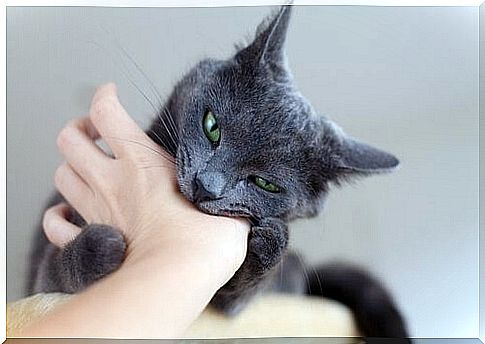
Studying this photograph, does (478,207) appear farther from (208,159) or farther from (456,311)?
(208,159)

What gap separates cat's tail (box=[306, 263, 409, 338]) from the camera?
65.7 inches

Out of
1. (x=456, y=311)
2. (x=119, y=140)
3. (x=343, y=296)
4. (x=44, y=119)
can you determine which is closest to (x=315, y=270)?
(x=343, y=296)

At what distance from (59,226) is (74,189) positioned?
3.0 inches

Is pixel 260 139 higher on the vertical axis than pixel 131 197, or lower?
higher

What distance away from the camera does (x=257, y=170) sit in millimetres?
1630

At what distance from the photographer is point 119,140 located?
1688 mm

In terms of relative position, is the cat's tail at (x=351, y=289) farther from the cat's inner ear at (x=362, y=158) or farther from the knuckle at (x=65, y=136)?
the knuckle at (x=65, y=136)

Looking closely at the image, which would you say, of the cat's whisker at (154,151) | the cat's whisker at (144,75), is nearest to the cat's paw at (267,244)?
the cat's whisker at (154,151)

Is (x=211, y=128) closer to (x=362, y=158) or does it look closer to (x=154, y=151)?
(x=154, y=151)

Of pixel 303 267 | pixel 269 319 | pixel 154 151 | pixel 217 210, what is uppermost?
pixel 154 151

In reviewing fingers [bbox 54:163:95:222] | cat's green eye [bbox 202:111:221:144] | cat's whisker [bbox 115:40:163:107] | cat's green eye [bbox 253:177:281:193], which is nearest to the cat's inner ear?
cat's green eye [bbox 253:177:281:193]

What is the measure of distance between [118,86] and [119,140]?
0.34ft

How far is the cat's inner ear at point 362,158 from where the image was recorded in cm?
166

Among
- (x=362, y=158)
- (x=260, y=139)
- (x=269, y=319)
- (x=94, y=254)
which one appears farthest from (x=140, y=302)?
(x=362, y=158)
